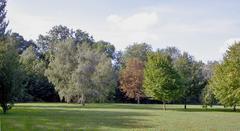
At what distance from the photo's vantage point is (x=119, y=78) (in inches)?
4178

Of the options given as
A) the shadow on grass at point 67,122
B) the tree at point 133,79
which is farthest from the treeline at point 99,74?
the shadow on grass at point 67,122

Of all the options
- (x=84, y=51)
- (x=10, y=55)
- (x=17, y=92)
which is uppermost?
(x=84, y=51)

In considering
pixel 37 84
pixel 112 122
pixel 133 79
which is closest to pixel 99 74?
pixel 133 79

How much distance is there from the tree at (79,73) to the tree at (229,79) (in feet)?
78.8

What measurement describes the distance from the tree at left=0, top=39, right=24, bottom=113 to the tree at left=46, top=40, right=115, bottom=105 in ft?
105

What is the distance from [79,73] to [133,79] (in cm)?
2663

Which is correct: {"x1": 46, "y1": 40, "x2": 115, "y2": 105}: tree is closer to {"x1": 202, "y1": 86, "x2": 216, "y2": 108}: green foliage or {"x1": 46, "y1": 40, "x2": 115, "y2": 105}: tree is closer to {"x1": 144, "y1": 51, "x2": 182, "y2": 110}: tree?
{"x1": 144, "y1": 51, "x2": 182, "y2": 110}: tree

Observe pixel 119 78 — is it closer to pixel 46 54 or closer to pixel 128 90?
pixel 128 90

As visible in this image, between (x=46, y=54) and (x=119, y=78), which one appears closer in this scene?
(x=119, y=78)

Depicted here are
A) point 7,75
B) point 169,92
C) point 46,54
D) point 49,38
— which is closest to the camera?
point 7,75

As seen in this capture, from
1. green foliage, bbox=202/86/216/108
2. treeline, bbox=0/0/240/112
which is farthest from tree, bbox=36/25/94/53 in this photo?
green foliage, bbox=202/86/216/108

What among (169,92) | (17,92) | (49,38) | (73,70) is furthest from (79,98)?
(49,38)

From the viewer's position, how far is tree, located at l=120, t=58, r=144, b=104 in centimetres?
10190

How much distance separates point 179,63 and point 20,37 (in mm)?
62844
